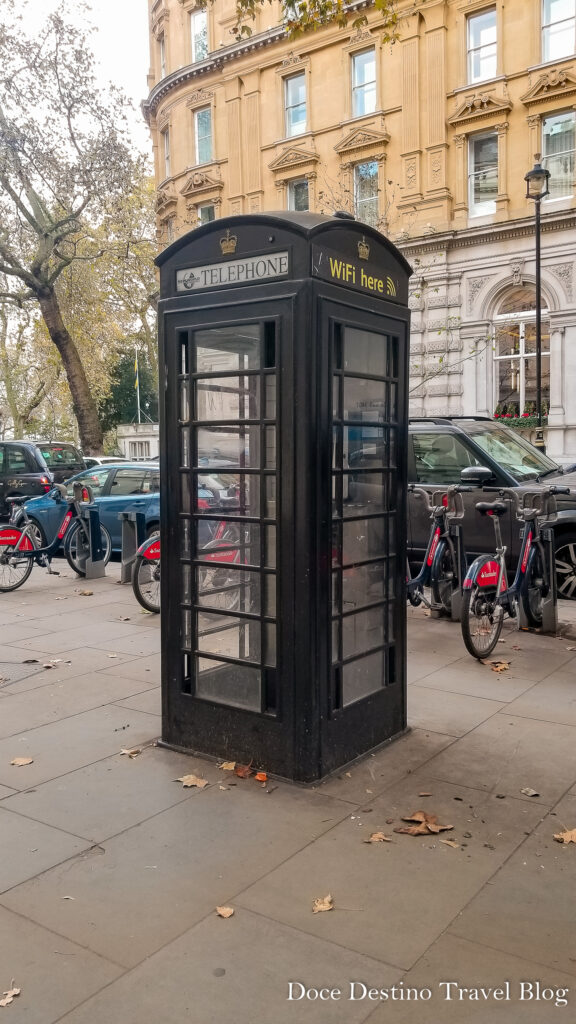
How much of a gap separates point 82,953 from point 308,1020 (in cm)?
81

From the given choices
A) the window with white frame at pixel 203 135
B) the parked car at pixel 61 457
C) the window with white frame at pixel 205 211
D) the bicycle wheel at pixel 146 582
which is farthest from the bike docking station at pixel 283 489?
the window with white frame at pixel 203 135

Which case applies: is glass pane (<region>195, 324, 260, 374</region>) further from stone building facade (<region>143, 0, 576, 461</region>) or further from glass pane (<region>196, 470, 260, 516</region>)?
stone building facade (<region>143, 0, 576, 461</region>)

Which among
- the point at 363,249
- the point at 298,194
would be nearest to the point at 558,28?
the point at 298,194

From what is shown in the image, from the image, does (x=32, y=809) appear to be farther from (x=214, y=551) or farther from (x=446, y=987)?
(x=446, y=987)

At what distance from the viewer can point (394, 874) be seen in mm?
3273

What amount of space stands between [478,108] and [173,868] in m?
26.2

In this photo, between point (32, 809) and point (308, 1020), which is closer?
point (308, 1020)

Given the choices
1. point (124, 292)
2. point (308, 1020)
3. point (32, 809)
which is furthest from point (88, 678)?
point (124, 292)

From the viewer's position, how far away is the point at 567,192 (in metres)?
23.7

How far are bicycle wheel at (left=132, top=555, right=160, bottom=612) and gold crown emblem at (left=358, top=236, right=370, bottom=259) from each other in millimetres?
4957

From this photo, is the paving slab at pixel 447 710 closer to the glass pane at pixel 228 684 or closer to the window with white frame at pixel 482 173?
the glass pane at pixel 228 684

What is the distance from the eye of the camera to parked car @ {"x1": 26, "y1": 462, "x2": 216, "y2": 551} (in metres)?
12.8

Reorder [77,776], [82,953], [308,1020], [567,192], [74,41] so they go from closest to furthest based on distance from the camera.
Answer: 1. [308,1020]
2. [82,953]
3. [77,776]
4. [74,41]
5. [567,192]

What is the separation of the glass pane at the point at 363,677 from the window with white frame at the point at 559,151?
2249 cm
